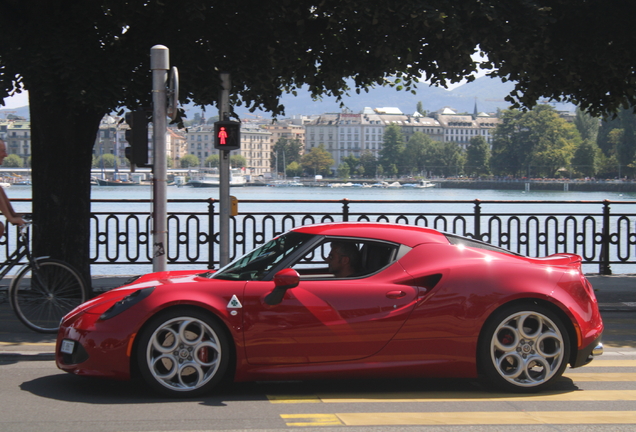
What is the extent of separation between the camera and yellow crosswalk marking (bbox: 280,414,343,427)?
15.6 feet

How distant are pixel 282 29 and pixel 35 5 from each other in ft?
11.4

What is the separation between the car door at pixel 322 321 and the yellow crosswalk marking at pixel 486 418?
574 millimetres

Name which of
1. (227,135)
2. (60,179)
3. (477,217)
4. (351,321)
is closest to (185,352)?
(351,321)

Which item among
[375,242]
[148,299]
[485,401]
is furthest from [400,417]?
[148,299]

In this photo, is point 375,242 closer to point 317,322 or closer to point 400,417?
point 317,322

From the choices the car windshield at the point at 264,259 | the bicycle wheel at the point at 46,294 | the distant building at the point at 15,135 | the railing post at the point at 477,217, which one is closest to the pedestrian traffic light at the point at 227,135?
the bicycle wheel at the point at 46,294

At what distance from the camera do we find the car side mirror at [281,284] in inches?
210

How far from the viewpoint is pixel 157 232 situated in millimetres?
7875

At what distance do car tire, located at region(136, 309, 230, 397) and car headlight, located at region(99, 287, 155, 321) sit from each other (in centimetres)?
20

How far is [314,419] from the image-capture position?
4883mm

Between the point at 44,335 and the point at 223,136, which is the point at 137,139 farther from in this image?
the point at 223,136

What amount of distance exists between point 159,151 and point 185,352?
3066 millimetres

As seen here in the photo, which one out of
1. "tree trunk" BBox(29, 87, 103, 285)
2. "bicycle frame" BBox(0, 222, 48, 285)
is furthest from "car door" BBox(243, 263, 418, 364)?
"tree trunk" BBox(29, 87, 103, 285)

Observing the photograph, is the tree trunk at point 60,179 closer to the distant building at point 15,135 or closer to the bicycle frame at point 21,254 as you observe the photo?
the bicycle frame at point 21,254
